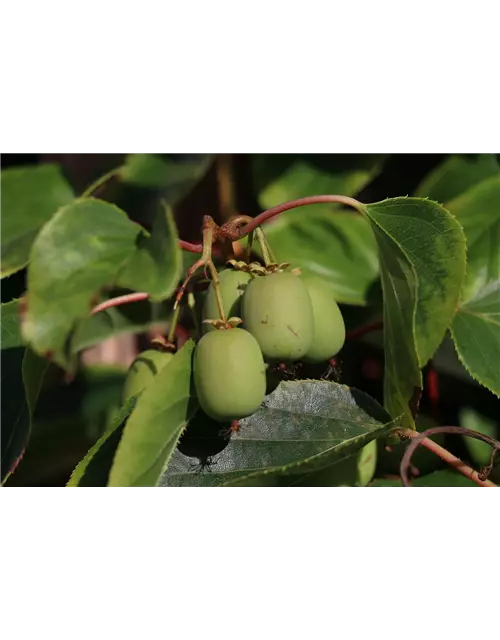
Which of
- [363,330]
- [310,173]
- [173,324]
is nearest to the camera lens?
[173,324]

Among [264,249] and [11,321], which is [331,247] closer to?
[264,249]

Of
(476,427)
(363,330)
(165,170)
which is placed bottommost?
(476,427)

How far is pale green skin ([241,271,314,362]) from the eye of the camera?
533 millimetres

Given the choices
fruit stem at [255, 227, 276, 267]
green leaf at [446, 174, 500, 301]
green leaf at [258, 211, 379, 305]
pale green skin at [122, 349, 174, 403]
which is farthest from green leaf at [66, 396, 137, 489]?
green leaf at [446, 174, 500, 301]

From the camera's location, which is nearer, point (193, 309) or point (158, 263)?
point (158, 263)

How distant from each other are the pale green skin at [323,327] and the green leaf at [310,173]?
23 cm

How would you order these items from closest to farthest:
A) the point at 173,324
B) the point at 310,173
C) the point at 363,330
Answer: the point at 173,324 < the point at 363,330 < the point at 310,173

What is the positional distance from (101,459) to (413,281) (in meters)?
0.25

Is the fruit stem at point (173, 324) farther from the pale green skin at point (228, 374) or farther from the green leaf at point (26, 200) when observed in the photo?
the green leaf at point (26, 200)

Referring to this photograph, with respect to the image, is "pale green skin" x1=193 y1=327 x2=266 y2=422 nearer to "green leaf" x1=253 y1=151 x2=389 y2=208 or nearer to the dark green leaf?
the dark green leaf

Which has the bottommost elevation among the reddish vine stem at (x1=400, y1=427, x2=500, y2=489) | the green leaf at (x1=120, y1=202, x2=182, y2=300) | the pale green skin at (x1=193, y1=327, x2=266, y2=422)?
the reddish vine stem at (x1=400, y1=427, x2=500, y2=489)

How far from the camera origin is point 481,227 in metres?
0.75

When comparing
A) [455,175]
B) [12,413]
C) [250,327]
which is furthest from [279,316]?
[455,175]

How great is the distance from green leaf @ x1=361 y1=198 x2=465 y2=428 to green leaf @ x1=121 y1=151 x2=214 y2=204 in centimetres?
23
